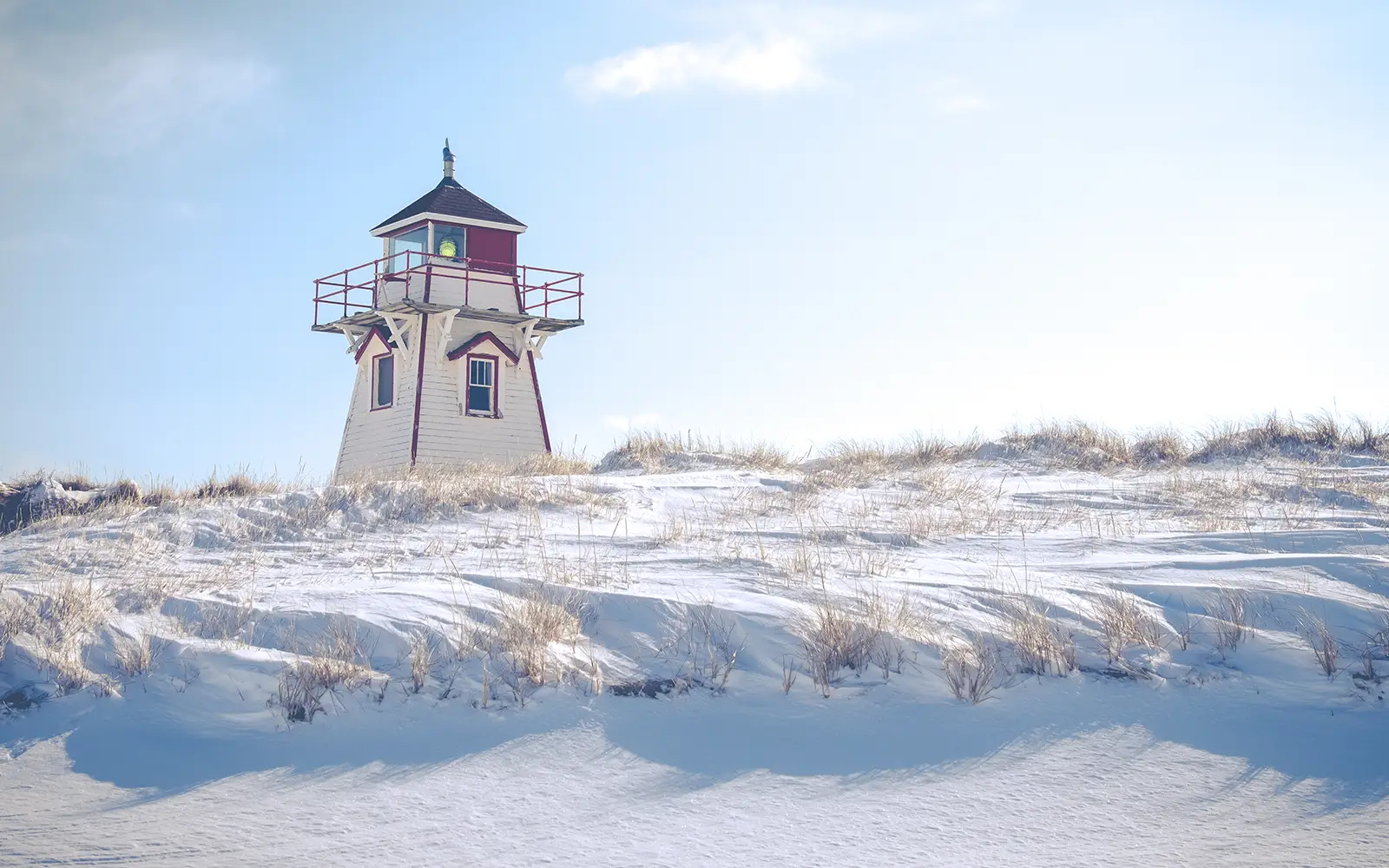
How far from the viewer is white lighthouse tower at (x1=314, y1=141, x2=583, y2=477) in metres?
23.4

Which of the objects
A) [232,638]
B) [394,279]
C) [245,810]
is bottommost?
[245,810]

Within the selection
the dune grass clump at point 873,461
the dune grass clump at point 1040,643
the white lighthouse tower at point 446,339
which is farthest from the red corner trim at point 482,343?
the dune grass clump at point 1040,643

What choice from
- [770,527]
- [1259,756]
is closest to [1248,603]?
[1259,756]

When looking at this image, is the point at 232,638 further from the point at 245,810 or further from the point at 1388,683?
the point at 1388,683

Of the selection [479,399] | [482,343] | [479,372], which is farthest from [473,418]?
[482,343]

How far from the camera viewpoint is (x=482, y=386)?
962 inches

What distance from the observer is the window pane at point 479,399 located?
79.5 ft

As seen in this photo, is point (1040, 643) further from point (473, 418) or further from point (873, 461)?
point (473, 418)

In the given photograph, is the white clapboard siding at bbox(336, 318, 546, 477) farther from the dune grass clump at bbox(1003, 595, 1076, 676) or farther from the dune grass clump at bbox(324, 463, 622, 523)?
the dune grass clump at bbox(1003, 595, 1076, 676)

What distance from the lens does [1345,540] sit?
8188 mm

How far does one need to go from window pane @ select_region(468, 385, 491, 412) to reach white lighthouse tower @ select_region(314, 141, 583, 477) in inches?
0.8

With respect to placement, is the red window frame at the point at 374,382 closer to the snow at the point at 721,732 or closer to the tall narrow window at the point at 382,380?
the tall narrow window at the point at 382,380

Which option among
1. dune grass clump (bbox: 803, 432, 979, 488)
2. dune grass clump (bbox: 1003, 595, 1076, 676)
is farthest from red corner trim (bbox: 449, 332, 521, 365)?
dune grass clump (bbox: 1003, 595, 1076, 676)

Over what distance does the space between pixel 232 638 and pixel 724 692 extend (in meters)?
2.92
